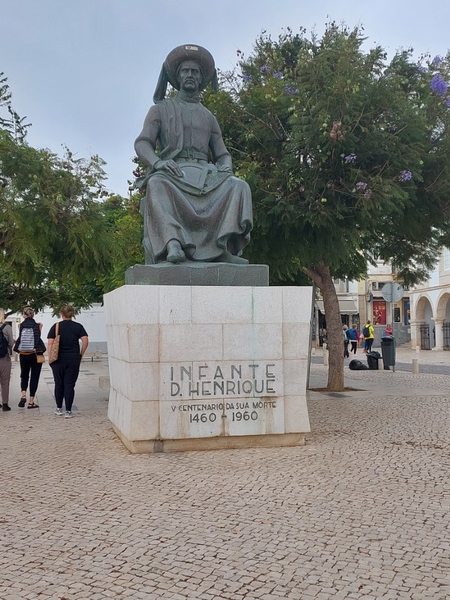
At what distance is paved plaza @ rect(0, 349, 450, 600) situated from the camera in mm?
3062

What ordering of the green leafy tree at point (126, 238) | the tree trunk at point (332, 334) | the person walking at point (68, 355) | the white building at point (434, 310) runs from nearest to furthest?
the person walking at point (68, 355) < the green leafy tree at point (126, 238) < the tree trunk at point (332, 334) < the white building at point (434, 310)

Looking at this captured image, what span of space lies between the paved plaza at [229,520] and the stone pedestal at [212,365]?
25 centimetres

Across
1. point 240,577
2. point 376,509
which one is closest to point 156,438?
point 376,509

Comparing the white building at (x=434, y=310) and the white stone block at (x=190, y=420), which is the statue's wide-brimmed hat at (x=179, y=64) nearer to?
the white stone block at (x=190, y=420)

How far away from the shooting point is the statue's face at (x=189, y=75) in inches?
281

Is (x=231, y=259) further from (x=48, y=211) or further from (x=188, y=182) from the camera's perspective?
(x=48, y=211)

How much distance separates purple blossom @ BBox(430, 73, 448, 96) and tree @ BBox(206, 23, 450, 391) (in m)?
0.02

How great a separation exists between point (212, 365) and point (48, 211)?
19.4 feet

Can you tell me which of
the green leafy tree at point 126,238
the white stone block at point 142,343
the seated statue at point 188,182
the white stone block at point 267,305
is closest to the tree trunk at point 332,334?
the green leafy tree at point 126,238

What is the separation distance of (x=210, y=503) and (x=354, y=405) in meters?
6.52

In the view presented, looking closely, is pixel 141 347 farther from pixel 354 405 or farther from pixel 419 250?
pixel 419 250

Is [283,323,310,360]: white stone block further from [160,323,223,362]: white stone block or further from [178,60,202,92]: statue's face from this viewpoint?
[178,60,202,92]: statue's face

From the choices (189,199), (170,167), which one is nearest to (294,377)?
(189,199)

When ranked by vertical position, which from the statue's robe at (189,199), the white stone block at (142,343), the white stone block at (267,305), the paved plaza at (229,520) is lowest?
the paved plaza at (229,520)
